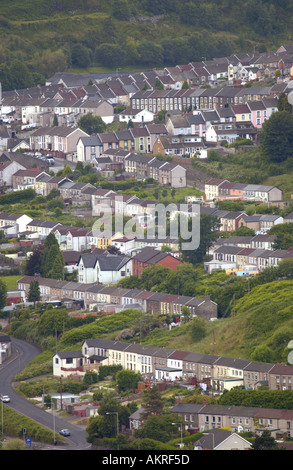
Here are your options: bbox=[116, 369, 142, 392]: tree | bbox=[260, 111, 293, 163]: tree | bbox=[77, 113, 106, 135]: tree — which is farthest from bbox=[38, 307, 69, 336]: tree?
bbox=[77, 113, 106, 135]: tree

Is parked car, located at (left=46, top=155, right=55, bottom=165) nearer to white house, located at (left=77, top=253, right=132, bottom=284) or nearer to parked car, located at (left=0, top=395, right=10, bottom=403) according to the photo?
white house, located at (left=77, top=253, right=132, bottom=284)

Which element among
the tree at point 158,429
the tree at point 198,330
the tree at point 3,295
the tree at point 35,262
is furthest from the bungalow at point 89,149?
the tree at point 158,429

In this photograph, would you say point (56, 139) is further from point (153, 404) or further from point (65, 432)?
point (153, 404)

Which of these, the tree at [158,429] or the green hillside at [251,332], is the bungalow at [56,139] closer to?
the green hillside at [251,332]

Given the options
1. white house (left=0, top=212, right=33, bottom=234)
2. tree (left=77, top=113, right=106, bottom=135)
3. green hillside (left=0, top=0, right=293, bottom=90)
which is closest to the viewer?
white house (left=0, top=212, right=33, bottom=234)

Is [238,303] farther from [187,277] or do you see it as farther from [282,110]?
[282,110]

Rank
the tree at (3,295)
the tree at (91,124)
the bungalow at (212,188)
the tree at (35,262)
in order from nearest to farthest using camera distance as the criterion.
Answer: the tree at (3,295), the tree at (35,262), the bungalow at (212,188), the tree at (91,124)
